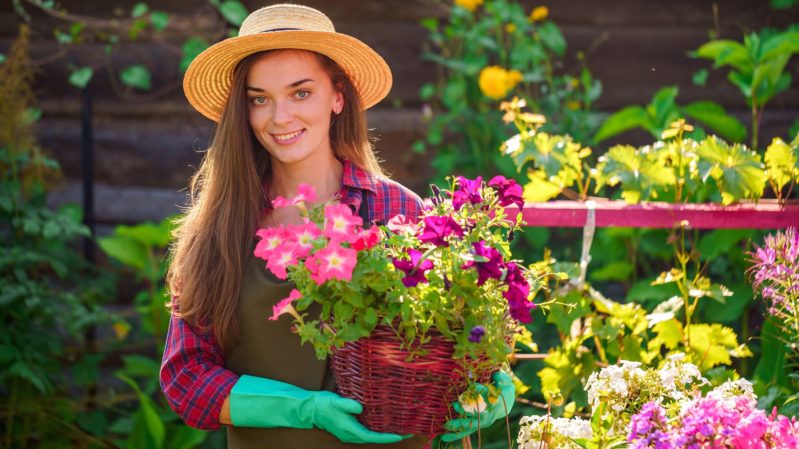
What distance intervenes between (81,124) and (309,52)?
105 inches

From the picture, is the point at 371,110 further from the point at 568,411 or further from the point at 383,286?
the point at 383,286

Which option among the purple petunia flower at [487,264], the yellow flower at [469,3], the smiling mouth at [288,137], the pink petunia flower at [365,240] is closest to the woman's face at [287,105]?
the smiling mouth at [288,137]

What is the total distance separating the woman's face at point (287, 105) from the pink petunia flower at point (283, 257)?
0.47m

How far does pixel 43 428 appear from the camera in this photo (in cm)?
358

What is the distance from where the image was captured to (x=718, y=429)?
139 cm

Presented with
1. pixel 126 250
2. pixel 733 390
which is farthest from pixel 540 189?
pixel 126 250

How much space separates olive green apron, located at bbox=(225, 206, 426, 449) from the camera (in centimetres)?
189

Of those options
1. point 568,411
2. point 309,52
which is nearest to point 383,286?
point 309,52

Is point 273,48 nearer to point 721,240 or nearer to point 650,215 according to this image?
point 650,215

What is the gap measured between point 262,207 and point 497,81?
6.13 feet

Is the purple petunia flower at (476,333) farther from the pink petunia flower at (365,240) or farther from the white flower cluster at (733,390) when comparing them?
the white flower cluster at (733,390)

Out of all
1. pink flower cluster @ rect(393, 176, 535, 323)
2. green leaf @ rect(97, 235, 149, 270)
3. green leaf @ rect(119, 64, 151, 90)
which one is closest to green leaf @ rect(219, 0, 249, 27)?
green leaf @ rect(119, 64, 151, 90)

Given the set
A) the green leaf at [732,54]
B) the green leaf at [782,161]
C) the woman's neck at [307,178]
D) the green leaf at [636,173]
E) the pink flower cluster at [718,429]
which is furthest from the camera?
the green leaf at [732,54]

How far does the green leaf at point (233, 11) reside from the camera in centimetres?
391
